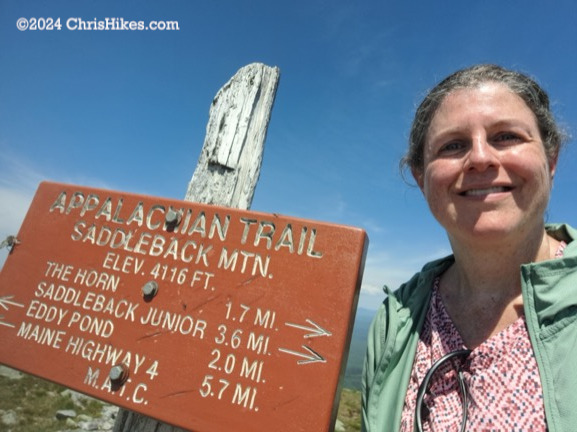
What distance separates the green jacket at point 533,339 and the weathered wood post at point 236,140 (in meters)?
1.19

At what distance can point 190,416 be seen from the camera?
1.61 m

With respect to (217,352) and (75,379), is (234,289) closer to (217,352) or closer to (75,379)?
(217,352)

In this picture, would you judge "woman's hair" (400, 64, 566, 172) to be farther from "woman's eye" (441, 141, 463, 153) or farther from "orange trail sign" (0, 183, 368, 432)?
"orange trail sign" (0, 183, 368, 432)

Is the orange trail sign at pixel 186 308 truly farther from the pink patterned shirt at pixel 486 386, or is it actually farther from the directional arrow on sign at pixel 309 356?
the pink patterned shirt at pixel 486 386

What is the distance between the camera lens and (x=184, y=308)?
1.81 m

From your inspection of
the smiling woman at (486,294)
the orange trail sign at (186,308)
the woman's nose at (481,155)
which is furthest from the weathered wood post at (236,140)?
the woman's nose at (481,155)

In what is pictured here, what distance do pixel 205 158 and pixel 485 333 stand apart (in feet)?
6.56

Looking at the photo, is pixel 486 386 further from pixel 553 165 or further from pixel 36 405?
pixel 36 405

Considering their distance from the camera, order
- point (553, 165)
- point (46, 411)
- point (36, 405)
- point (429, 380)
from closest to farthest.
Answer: point (429, 380), point (553, 165), point (46, 411), point (36, 405)

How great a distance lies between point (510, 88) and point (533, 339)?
1318mm

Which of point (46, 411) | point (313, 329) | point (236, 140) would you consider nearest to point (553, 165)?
point (313, 329)

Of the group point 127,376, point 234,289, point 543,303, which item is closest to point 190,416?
point 127,376

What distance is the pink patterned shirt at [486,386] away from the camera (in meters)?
1.44

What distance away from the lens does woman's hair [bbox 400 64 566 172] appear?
195cm
